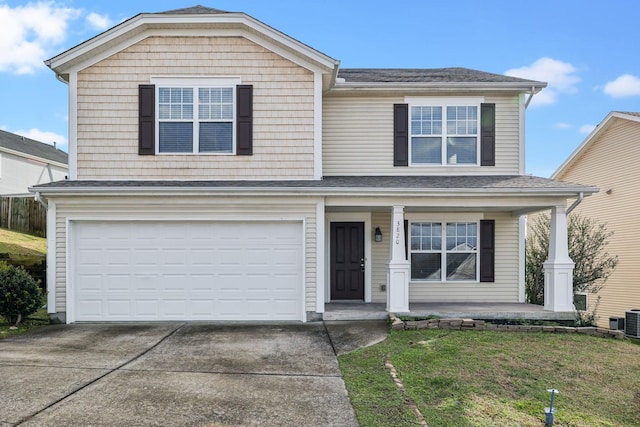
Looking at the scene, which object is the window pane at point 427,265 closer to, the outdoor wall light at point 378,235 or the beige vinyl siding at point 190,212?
the outdoor wall light at point 378,235

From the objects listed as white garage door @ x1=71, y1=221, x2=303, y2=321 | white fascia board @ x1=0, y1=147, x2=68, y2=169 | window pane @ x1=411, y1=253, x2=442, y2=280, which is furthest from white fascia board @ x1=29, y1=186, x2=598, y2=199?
white fascia board @ x1=0, y1=147, x2=68, y2=169

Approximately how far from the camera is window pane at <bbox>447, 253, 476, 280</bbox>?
11.7 m

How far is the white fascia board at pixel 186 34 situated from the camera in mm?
10008

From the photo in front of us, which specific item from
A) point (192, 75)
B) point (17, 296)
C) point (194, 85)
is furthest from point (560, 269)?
point (17, 296)

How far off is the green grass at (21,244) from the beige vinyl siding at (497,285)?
12.3 meters

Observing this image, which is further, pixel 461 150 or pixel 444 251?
pixel 444 251

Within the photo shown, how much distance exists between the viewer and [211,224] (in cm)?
1003

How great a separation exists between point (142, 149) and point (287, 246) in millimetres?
3803

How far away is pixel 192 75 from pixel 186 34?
3.01 ft

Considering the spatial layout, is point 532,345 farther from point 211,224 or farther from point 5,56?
point 5,56

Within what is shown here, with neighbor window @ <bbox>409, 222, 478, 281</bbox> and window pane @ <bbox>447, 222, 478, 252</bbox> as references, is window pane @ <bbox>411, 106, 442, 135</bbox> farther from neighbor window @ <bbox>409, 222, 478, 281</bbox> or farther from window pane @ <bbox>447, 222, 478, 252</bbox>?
window pane @ <bbox>447, 222, 478, 252</bbox>

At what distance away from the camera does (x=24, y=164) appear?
25266 millimetres

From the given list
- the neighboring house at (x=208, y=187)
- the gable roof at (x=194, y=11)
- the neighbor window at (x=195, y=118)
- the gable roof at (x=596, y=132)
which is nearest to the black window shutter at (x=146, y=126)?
the neighboring house at (x=208, y=187)

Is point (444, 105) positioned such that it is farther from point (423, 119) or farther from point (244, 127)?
point (244, 127)
